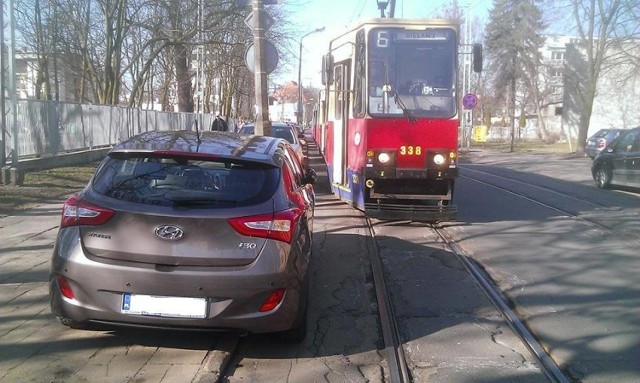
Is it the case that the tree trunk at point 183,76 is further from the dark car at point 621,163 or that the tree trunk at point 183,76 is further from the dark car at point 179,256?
the dark car at point 179,256

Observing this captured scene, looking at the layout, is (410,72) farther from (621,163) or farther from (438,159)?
(621,163)

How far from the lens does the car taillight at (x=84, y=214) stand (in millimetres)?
4559

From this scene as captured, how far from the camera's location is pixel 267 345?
514 cm

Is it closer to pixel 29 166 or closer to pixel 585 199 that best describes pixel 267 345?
pixel 585 199

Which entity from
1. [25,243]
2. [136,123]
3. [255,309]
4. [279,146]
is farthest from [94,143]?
[255,309]

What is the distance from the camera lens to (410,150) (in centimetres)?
1048

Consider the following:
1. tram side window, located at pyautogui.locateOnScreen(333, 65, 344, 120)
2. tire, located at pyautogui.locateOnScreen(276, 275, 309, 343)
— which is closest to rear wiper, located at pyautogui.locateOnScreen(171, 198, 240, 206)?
tire, located at pyautogui.locateOnScreen(276, 275, 309, 343)

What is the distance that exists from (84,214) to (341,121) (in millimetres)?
8137

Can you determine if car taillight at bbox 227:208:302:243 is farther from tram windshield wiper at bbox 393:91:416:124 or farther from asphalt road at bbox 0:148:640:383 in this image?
tram windshield wiper at bbox 393:91:416:124

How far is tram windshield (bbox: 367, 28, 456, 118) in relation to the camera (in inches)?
415

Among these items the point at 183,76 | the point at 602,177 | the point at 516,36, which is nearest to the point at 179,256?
the point at 602,177

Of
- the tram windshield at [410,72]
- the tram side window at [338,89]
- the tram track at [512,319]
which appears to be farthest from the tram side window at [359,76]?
the tram track at [512,319]

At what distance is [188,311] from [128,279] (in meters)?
0.48

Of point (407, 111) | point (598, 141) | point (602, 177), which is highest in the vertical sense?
point (407, 111)
